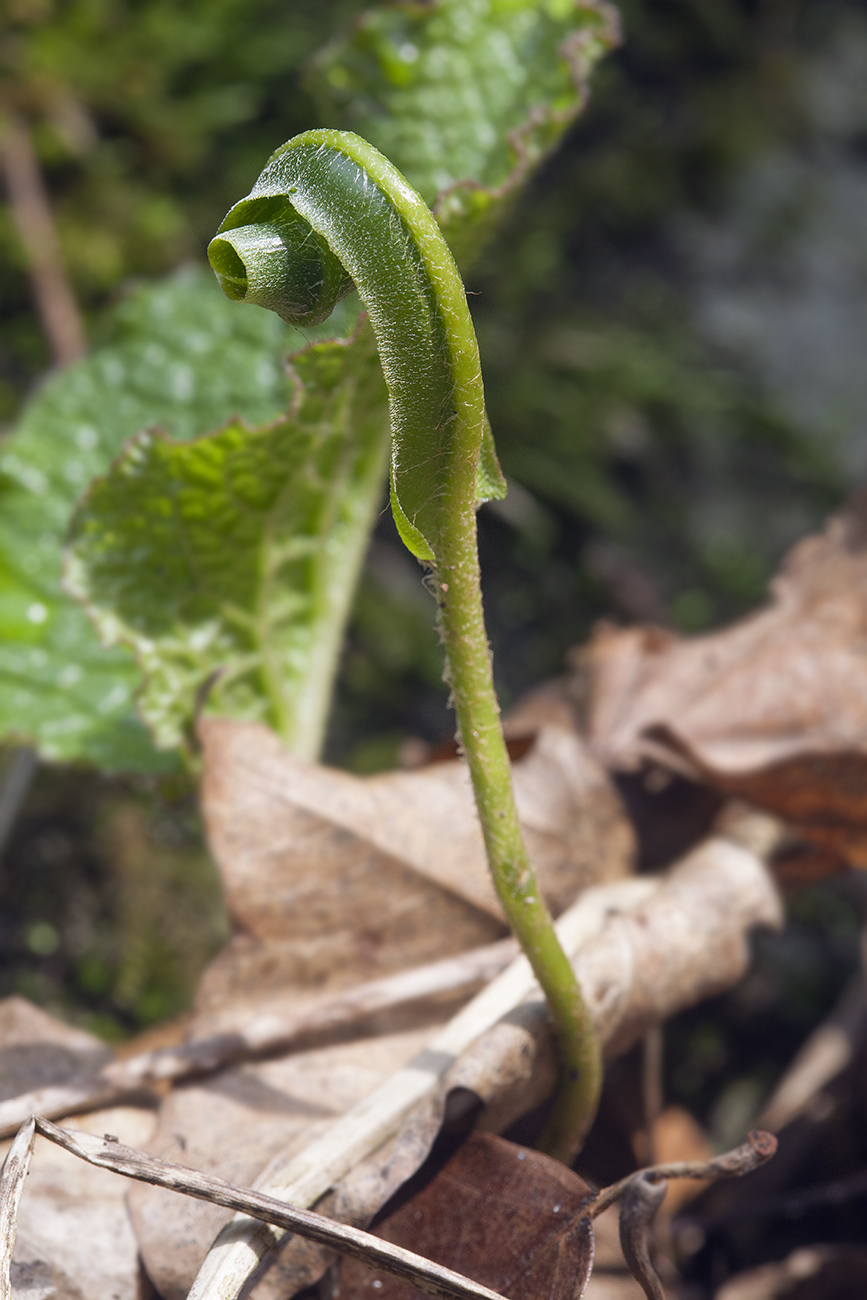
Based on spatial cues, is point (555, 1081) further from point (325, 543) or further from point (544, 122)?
point (544, 122)

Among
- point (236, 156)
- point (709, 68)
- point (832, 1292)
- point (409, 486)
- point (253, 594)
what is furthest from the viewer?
point (709, 68)

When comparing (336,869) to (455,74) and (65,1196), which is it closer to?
(65,1196)

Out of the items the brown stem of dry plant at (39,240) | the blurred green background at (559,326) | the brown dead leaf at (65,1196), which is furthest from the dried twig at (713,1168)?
the brown stem of dry plant at (39,240)

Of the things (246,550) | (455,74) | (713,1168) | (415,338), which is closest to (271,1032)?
(713,1168)

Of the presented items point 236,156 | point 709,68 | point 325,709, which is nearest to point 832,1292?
point 325,709

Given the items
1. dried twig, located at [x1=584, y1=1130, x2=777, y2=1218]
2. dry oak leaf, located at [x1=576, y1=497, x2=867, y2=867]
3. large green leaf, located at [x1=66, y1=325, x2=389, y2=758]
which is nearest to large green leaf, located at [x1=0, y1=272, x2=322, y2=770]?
large green leaf, located at [x1=66, y1=325, x2=389, y2=758]

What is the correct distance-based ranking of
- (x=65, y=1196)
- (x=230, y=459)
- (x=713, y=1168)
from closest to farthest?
(x=713, y=1168) → (x=65, y=1196) → (x=230, y=459)
